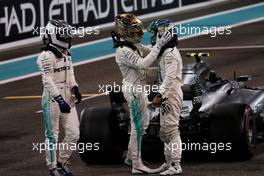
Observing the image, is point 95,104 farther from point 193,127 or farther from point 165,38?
point 165,38

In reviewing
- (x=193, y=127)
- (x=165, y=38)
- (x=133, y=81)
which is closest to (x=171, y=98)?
(x=133, y=81)

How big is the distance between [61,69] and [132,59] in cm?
98

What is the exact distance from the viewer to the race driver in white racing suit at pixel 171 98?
515 inches

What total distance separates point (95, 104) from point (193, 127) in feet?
19.3

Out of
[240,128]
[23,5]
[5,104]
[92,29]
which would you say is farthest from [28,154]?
[92,29]

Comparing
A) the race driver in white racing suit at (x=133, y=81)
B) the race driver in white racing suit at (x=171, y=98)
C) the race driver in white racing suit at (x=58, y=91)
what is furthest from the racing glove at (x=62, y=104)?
the race driver in white racing suit at (x=171, y=98)

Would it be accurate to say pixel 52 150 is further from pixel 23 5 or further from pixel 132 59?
pixel 23 5

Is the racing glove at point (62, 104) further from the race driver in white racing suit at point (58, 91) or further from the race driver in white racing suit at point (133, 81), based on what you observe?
the race driver in white racing suit at point (133, 81)

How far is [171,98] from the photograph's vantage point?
13.2 metres

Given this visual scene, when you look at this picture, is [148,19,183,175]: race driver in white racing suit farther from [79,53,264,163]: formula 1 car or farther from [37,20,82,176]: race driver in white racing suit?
[37,20,82,176]: race driver in white racing suit

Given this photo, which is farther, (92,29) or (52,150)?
(92,29)

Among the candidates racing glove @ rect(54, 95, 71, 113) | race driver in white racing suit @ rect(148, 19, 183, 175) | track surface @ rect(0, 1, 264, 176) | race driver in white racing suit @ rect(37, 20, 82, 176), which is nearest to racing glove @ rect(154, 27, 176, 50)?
race driver in white racing suit @ rect(148, 19, 183, 175)

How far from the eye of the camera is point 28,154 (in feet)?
49.6

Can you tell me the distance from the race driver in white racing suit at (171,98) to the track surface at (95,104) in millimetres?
357
